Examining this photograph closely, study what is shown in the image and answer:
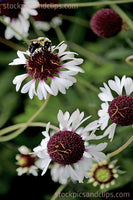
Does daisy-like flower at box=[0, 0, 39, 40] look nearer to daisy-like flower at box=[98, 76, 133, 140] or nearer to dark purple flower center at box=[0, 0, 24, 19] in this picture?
dark purple flower center at box=[0, 0, 24, 19]

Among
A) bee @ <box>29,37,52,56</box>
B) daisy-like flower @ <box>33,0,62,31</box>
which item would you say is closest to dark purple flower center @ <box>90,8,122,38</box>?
daisy-like flower @ <box>33,0,62,31</box>

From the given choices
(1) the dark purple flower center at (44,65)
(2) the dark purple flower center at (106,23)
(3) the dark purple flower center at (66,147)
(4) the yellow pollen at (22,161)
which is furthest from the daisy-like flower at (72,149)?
(2) the dark purple flower center at (106,23)

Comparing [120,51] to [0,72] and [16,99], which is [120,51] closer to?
[16,99]

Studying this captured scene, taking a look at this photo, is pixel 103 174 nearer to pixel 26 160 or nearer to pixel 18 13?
pixel 26 160

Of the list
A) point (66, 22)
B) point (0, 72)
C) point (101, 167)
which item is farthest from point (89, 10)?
point (101, 167)

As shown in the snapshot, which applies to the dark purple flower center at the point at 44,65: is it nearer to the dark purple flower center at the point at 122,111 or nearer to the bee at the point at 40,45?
the bee at the point at 40,45

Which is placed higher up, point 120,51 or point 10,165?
point 120,51

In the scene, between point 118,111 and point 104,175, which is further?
point 104,175

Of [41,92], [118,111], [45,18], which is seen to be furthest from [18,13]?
[118,111]
